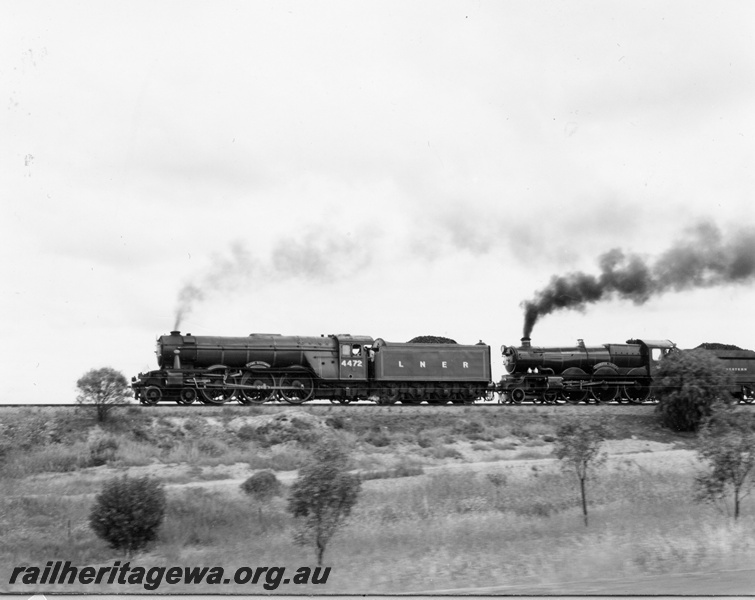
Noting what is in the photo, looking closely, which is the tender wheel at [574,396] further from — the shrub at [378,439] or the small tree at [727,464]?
the small tree at [727,464]

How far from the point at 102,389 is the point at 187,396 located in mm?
3837

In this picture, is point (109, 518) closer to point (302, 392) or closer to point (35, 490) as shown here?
point (35, 490)

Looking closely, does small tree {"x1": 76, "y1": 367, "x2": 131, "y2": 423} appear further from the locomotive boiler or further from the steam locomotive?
the locomotive boiler

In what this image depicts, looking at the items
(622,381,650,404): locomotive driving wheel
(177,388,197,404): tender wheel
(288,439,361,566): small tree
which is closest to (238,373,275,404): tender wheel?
(177,388,197,404): tender wheel

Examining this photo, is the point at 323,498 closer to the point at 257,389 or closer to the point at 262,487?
the point at 262,487

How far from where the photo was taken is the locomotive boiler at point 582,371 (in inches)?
1682

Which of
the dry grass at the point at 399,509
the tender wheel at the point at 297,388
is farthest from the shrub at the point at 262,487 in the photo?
the tender wheel at the point at 297,388

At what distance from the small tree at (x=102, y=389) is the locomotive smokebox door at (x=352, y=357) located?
10.3m

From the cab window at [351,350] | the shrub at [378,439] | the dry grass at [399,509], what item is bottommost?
the dry grass at [399,509]

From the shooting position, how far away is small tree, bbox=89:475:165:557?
20.9 m

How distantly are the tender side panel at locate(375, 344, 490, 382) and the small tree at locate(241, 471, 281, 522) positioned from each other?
14.6m

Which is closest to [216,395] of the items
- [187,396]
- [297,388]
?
[187,396]

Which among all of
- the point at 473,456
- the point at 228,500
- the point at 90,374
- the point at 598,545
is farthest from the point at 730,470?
the point at 90,374

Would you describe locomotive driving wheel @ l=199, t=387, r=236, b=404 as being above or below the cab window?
below
